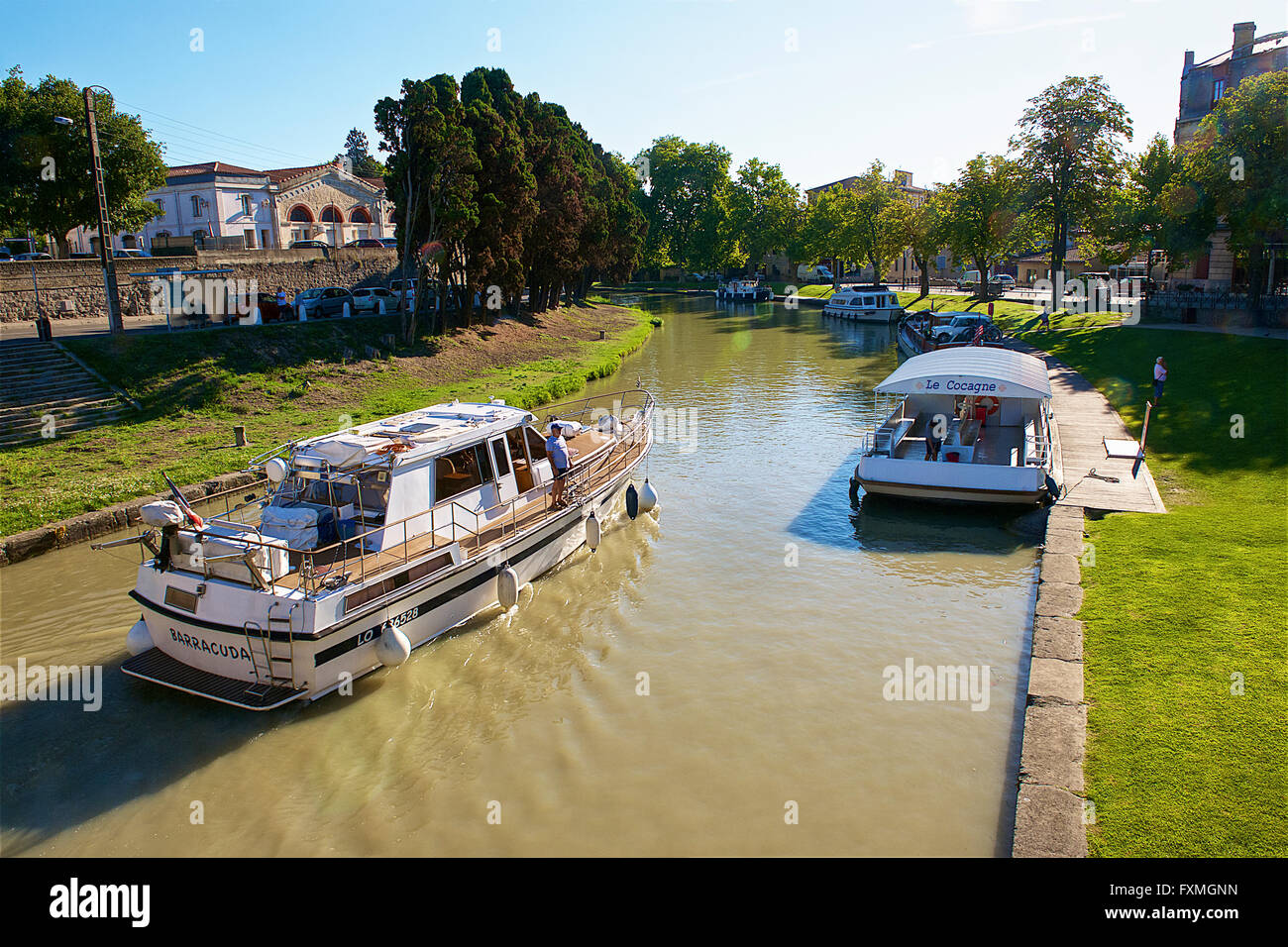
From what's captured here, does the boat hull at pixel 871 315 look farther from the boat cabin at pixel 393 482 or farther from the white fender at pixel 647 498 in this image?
the boat cabin at pixel 393 482

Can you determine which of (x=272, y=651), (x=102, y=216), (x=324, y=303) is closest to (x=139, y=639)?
(x=272, y=651)

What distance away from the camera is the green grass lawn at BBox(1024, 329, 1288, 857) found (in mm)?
7258

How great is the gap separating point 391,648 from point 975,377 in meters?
14.4

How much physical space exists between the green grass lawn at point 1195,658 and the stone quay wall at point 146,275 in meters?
35.0

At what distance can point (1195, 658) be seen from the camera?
Result: 980 cm

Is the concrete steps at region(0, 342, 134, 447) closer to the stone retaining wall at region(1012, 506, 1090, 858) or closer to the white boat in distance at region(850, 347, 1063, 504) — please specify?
the white boat in distance at region(850, 347, 1063, 504)

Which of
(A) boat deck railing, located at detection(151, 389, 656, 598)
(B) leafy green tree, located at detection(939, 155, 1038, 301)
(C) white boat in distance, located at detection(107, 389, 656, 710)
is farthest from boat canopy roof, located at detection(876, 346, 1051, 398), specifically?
(B) leafy green tree, located at detection(939, 155, 1038, 301)

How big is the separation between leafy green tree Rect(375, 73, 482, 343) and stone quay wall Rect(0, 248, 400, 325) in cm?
832

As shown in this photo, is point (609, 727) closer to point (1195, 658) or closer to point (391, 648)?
point (391, 648)
